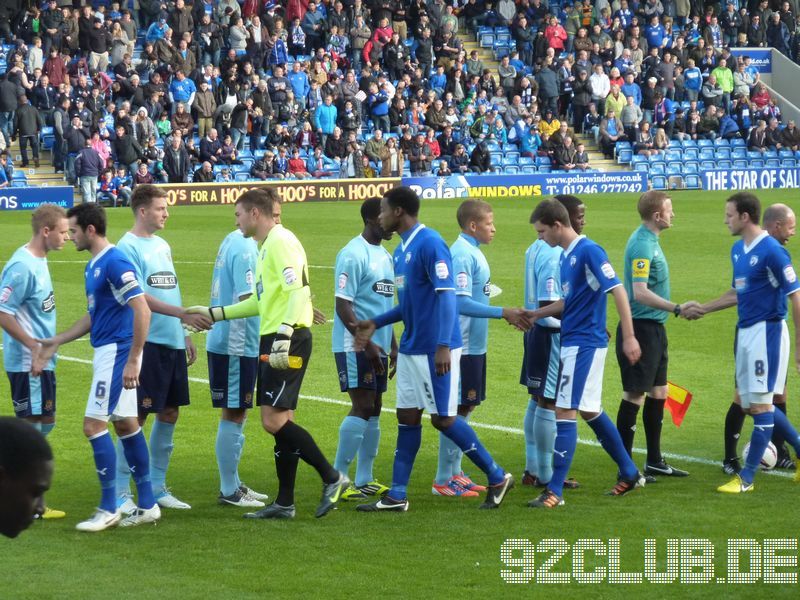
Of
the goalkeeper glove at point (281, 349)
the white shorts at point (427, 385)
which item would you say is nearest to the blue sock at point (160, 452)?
the goalkeeper glove at point (281, 349)

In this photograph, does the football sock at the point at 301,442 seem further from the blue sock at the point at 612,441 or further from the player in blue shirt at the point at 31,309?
the blue sock at the point at 612,441

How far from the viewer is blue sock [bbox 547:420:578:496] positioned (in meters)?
8.20

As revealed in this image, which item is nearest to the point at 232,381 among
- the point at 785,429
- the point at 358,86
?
the point at 785,429

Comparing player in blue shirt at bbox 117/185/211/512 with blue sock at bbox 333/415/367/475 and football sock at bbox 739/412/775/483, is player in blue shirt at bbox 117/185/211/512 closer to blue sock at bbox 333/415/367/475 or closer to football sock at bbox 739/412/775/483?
blue sock at bbox 333/415/367/475

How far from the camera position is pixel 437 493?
344 inches

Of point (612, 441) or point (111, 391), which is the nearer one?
point (111, 391)

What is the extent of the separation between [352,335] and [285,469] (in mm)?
1107

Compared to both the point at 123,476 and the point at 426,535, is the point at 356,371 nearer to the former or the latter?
the point at 426,535

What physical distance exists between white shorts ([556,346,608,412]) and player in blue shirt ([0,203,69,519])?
11.5ft

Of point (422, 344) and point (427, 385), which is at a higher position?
point (422, 344)

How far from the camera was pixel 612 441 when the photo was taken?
8.33m

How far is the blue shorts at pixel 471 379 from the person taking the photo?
8922mm

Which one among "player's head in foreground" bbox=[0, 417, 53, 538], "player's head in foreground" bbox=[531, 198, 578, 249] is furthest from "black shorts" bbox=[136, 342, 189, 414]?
"player's head in foreground" bbox=[0, 417, 53, 538]

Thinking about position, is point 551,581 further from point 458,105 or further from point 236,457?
point 458,105
